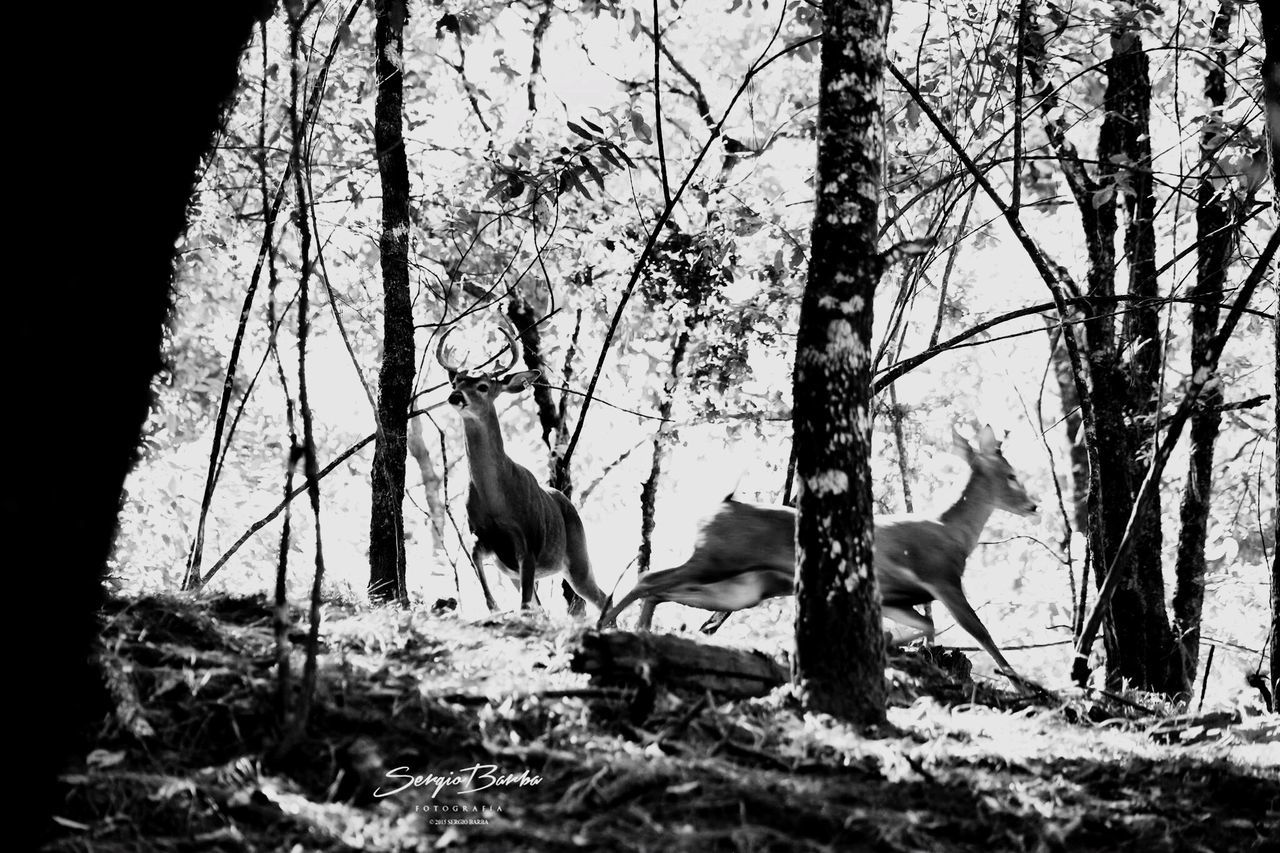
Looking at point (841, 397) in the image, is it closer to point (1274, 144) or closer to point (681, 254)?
point (1274, 144)

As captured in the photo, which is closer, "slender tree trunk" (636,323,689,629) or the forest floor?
the forest floor

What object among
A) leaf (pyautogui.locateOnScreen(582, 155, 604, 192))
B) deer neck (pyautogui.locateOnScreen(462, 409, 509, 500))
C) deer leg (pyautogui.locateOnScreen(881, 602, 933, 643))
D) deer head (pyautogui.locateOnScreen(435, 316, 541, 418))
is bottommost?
deer leg (pyautogui.locateOnScreen(881, 602, 933, 643))

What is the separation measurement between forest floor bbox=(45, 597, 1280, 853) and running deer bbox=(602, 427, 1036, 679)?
7.79 feet

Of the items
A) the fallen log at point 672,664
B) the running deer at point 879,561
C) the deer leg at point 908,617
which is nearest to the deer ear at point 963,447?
the running deer at point 879,561

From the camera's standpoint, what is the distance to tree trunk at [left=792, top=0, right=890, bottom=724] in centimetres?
404

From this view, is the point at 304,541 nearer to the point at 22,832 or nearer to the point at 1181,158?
the point at 1181,158

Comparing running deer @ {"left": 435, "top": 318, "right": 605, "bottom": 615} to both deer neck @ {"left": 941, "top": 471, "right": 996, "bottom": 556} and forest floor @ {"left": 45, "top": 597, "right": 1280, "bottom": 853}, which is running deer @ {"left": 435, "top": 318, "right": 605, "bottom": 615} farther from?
forest floor @ {"left": 45, "top": 597, "right": 1280, "bottom": 853}

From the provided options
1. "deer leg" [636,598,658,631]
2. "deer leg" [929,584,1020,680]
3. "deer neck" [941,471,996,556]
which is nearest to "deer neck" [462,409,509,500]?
"deer leg" [636,598,658,631]

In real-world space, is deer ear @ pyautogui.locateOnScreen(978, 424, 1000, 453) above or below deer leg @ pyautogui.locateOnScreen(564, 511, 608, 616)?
above

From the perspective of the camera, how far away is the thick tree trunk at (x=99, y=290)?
6.13 ft

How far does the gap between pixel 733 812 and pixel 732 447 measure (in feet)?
38.7

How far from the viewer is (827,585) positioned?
4055 mm

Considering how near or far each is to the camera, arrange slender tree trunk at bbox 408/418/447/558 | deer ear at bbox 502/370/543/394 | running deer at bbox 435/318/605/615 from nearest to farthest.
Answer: running deer at bbox 435/318/605/615
deer ear at bbox 502/370/543/394
slender tree trunk at bbox 408/418/447/558

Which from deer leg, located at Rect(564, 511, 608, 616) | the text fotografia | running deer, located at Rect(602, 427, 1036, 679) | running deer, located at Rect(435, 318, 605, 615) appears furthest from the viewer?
deer leg, located at Rect(564, 511, 608, 616)
